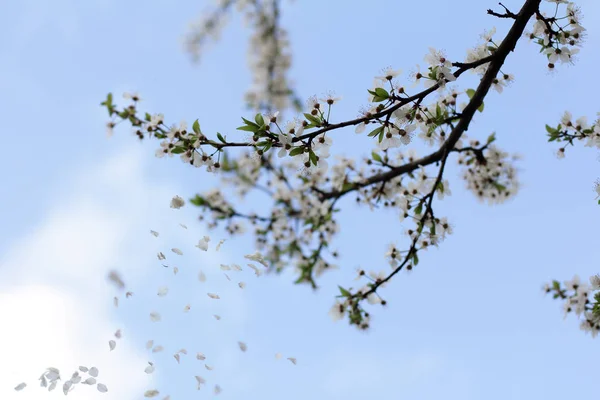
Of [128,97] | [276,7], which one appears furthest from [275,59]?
[128,97]

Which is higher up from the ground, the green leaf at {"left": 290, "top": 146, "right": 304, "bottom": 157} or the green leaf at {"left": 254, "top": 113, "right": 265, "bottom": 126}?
the green leaf at {"left": 254, "top": 113, "right": 265, "bottom": 126}

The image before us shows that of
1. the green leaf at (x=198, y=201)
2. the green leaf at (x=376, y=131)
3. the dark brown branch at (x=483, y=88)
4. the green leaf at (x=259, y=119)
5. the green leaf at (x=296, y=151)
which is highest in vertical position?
the green leaf at (x=198, y=201)

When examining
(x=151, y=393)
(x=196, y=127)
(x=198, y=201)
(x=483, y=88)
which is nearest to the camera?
(x=196, y=127)

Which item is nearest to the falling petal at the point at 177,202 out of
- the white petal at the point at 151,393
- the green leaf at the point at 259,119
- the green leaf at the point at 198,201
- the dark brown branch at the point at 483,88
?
the green leaf at the point at 259,119

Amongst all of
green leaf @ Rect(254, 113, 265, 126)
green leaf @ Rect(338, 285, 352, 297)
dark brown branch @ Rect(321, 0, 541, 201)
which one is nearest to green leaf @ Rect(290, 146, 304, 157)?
green leaf @ Rect(254, 113, 265, 126)

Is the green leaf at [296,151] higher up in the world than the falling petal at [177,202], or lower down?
lower down

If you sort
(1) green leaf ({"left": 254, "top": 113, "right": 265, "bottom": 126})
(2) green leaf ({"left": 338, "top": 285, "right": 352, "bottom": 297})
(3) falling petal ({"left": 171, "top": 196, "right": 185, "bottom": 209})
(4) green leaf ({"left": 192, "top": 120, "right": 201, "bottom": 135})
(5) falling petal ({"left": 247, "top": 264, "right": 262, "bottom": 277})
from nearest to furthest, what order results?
1. (1) green leaf ({"left": 254, "top": 113, "right": 265, "bottom": 126})
2. (4) green leaf ({"left": 192, "top": 120, "right": 201, "bottom": 135})
3. (3) falling petal ({"left": 171, "top": 196, "right": 185, "bottom": 209})
4. (5) falling petal ({"left": 247, "top": 264, "right": 262, "bottom": 277})
5. (2) green leaf ({"left": 338, "top": 285, "right": 352, "bottom": 297})

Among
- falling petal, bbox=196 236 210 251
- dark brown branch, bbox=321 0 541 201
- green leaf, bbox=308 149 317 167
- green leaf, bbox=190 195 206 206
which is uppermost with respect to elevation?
green leaf, bbox=190 195 206 206

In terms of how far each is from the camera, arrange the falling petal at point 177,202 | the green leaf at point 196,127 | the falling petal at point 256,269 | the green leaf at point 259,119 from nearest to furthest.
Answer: the green leaf at point 259,119 < the green leaf at point 196,127 < the falling petal at point 177,202 < the falling petal at point 256,269

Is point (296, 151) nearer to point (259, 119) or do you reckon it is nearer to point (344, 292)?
point (259, 119)

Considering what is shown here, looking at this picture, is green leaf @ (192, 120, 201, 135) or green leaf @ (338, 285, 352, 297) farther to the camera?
green leaf @ (338, 285, 352, 297)

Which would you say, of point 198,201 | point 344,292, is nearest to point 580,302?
point 344,292

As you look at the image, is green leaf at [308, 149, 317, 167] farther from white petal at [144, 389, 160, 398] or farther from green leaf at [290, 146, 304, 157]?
white petal at [144, 389, 160, 398]

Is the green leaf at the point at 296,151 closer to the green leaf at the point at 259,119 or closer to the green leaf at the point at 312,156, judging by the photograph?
the green leaf at the point at 312,156
